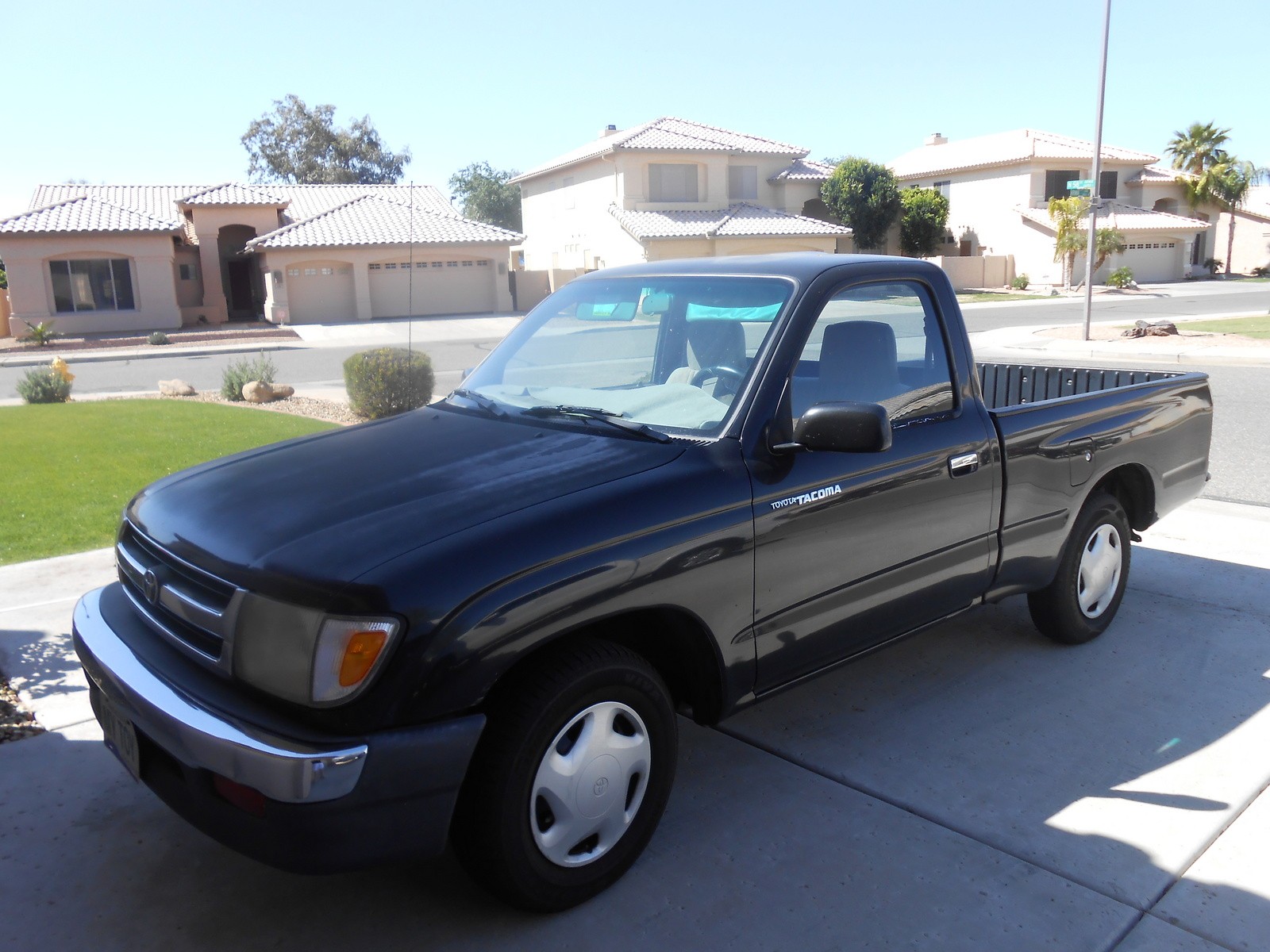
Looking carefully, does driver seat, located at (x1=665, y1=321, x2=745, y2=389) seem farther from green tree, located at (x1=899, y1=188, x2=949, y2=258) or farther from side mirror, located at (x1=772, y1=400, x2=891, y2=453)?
green tree, located at (x1=899, y1=188, x2=949, y2=258)

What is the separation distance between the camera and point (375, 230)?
4041 cm

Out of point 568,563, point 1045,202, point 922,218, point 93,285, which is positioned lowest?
point 568,563

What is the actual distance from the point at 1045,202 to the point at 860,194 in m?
11.5

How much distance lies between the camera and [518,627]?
2.69m

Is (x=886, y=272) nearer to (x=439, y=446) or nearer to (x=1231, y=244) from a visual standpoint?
(x=439, y=446)

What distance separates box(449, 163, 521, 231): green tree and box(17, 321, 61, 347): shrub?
1864 inches

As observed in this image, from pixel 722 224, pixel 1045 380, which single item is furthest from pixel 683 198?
pixel 1045 380

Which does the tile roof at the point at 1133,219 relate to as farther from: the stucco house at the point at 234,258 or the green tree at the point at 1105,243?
the stucco house at the point at 234,258

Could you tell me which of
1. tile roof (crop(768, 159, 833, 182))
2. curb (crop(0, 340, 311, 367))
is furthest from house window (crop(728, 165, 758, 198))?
curb (crop(0, 340, 311, 367))

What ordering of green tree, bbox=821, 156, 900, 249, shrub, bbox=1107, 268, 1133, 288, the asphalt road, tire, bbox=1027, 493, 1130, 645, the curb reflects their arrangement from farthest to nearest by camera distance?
green tree, bbox=821, 156, 900, 249, shrub, bbox=1107, 268, 1133, 288, the asphalt road, the curb, tire, bbox=1027, 493, 1130, 645

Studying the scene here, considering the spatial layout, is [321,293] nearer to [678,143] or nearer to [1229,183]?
[678,143]

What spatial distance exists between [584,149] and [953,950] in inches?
1938

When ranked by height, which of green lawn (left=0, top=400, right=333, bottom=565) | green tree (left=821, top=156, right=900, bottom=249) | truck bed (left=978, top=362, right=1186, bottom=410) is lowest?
green lawn (left=0, top=400, right=333, bottom=565)

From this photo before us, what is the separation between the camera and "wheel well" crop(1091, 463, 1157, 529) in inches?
205
